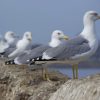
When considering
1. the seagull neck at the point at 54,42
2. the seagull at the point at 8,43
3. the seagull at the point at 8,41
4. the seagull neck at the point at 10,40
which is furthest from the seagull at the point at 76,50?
the seagull neck at the point at 10,40

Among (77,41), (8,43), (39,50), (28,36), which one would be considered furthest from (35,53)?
(8,43)

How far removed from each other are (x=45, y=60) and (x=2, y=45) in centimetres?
623

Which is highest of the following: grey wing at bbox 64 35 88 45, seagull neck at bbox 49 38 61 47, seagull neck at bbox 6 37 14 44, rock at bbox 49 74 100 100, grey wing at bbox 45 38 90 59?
seagull neck at bbox 6 37 14 44

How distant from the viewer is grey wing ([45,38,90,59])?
869 centimetres

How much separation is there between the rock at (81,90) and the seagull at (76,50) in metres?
1.82

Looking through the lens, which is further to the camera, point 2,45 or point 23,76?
point 2,45

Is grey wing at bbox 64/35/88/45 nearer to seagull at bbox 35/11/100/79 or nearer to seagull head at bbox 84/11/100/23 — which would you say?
seagull at bbox 35/11/100/79

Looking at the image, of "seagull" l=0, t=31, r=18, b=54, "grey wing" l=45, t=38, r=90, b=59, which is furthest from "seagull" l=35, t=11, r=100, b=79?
"seagull" l=0, t=31, r=18, b=54

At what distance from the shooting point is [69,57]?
880 cm

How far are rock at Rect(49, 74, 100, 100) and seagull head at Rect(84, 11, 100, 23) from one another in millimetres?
2684

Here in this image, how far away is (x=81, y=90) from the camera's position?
629 cm

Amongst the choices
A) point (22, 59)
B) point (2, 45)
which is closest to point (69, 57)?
point (22, 59)

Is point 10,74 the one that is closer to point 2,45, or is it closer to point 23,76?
point 23,76

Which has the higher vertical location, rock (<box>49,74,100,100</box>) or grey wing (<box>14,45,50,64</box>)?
grey wing (<box>14,45,50,64</box>)
